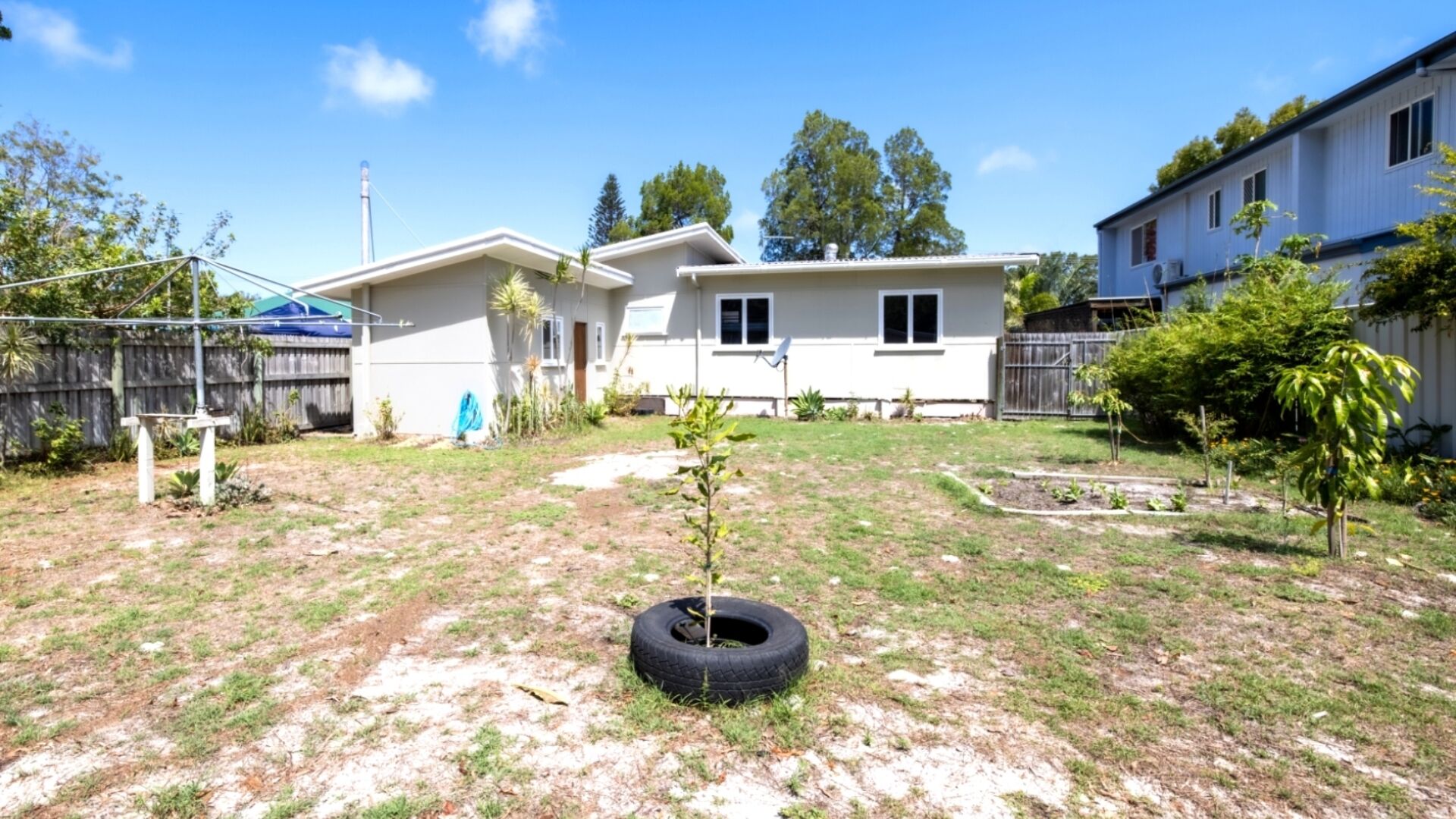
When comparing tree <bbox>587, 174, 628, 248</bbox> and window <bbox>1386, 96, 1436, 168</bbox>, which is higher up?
tree <bbox>587, 174, 628, 248</bbox>

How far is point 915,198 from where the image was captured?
3762 cm

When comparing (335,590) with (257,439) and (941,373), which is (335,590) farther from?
(941,373)

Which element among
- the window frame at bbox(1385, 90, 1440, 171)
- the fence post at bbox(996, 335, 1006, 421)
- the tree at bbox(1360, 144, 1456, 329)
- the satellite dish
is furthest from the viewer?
the satellite dish

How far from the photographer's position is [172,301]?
1098 cm

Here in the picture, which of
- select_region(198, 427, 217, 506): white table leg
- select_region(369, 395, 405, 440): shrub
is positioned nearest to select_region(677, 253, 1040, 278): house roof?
select_region(369, 395, 405, 440): shrub

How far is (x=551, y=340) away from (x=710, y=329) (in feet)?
13.0

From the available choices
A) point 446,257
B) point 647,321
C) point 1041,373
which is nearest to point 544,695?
point 446,257

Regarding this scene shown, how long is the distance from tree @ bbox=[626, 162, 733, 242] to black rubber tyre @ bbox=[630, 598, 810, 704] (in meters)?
32.8

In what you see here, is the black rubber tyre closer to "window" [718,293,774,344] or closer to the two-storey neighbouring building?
the two-storey neighbouring building

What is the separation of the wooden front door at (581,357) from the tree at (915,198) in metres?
25.9

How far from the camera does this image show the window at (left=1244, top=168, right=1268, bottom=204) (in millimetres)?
15102

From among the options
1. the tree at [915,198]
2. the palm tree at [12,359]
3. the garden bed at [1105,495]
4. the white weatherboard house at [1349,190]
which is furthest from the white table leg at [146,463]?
the tree at [915,198]

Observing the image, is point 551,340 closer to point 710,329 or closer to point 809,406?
point 710,329

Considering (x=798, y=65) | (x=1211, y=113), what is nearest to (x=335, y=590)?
(x=798, y=65)
